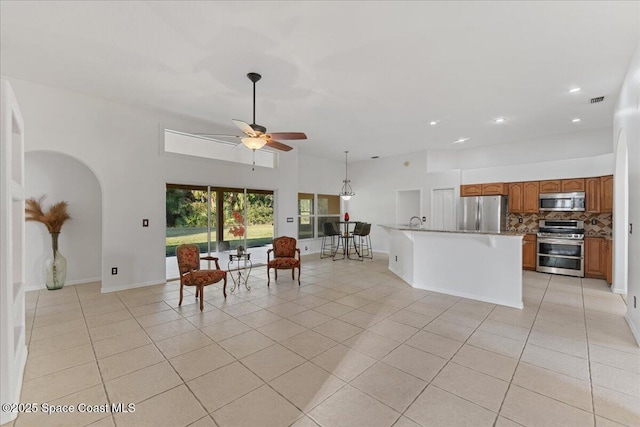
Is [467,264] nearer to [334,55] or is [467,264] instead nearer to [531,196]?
[531,196]

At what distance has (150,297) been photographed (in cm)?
439

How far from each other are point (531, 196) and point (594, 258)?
1666 millimetres

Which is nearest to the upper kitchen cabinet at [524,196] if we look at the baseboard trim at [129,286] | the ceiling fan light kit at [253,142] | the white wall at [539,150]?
the white wall at [539,150]

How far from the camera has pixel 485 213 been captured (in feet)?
22.4

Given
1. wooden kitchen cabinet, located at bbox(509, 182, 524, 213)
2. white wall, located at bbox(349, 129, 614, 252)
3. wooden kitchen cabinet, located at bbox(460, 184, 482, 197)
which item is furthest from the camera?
Answer: wooden kitchen cabinet, located at bbox(460, 184, 482, 197)

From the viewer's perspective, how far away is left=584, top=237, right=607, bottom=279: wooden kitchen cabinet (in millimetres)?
5414

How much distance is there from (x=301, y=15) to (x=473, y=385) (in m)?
3.52

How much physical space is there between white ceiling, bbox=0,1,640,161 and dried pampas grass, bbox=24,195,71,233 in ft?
6.69

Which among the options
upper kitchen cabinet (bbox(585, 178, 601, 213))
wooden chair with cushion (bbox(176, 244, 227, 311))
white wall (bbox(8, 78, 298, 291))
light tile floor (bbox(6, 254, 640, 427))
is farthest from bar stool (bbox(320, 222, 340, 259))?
upper kitchen cabinet (bbox(585, 178, 601, 213))

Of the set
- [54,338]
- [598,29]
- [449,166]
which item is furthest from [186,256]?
[449,166]

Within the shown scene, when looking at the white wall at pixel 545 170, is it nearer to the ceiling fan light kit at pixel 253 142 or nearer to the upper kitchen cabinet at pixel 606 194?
the upper kitchen cabinet at pixel 606 194

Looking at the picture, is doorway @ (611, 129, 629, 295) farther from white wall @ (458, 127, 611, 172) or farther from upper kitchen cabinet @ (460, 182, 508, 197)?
upper kitchen cabinet @ (460, 182, 508, 197)

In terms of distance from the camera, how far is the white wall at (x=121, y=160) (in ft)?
13.5

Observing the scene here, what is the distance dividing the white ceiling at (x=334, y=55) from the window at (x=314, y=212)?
153 inches
